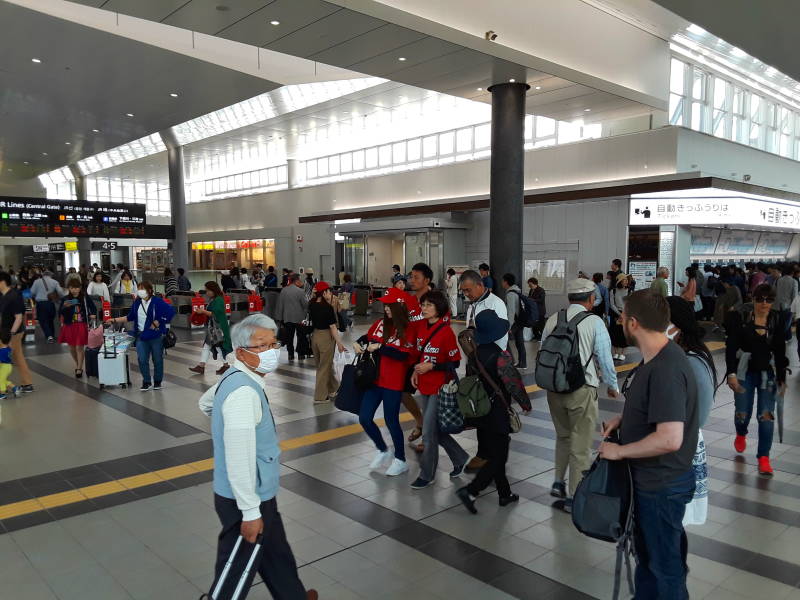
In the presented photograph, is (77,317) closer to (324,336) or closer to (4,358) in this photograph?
(4,358)

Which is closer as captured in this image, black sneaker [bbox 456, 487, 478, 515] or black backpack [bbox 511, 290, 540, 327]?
black sneaker [bbox 456, 487, 478, 515]

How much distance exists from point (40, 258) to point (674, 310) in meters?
46.5

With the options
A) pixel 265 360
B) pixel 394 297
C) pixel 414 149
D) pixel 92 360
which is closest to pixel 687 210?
pixel 414 149

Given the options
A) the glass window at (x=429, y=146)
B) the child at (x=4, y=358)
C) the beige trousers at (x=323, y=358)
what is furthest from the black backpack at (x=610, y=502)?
the glass window at (x=429, y=146)

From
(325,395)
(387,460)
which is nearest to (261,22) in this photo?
(325,395)

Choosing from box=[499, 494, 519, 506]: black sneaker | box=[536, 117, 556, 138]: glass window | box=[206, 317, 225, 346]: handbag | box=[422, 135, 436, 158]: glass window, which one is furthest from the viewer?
box=[422, 135, 436, 158]: glass window

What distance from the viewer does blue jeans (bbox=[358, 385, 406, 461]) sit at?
5.22 m

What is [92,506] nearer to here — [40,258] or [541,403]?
[541,403]

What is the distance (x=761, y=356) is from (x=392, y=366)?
3.32 metres

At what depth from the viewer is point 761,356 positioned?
5.30 meters

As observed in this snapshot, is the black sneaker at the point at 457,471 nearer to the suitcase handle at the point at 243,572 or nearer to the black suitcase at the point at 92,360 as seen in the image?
the suitcase handle at the point at 243,572

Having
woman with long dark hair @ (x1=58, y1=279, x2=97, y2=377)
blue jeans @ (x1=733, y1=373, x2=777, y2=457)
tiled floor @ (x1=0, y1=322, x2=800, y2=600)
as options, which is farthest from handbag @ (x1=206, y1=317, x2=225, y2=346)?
blue jeans @ (x1=733, y1=373, x2=777, y2=457)

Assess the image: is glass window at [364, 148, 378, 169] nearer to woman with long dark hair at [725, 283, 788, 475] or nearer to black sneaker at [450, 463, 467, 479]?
woman with long dark hair at [725, 283, 788, 475]

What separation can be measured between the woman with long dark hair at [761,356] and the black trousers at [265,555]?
4.24 m
